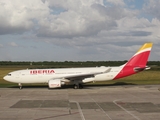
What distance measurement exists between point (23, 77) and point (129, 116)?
23.6 metres

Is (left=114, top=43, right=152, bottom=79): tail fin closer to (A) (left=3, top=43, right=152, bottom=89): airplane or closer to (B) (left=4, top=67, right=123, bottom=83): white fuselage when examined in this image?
(A) (left=3, top=43, right=152, bottom=89): airplane

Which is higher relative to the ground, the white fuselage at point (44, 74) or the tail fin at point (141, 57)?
the tail fin at point (141, 57)

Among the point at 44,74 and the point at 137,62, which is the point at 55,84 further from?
the point at 137,62

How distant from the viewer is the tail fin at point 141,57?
38.8 metres

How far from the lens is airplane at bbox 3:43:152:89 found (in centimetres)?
3628

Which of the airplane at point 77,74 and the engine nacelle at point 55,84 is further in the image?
the airplane at point 77,74

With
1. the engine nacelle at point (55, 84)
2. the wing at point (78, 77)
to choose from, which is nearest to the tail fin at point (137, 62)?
the wing at point (78, 77)

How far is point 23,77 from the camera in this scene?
Answer: 37.2 metres

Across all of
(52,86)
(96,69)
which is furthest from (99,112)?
(96,69)

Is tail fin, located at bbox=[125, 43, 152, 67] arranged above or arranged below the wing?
above

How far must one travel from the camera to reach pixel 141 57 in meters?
38.8

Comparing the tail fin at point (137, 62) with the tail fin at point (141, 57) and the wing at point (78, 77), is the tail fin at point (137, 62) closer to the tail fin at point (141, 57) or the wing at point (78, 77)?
the tail fin at point (141, 57)

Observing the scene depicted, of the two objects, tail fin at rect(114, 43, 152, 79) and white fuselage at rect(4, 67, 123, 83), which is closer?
white fuselage at rect(4, 67, 123, 83)

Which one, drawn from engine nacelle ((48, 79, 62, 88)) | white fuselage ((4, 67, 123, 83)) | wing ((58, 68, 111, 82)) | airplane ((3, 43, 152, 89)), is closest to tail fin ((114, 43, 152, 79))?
airplane ((3, 43, 152, 89))
